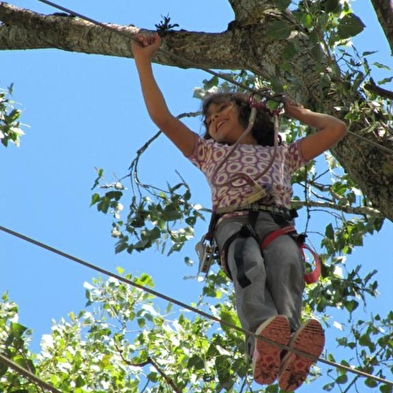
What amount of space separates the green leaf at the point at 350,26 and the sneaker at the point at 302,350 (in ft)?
3.72

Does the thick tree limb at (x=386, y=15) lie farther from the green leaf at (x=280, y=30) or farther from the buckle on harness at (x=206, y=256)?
the buckle on harness at (x=206, y=256)

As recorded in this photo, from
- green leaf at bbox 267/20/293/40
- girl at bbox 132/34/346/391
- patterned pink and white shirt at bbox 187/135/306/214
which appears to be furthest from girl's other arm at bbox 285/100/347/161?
green leaf at bbox 267/20/293/40

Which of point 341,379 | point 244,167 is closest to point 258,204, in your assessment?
point 244,167

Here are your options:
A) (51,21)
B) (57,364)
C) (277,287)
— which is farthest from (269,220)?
(57,364)

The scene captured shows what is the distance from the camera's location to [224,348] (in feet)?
19.8

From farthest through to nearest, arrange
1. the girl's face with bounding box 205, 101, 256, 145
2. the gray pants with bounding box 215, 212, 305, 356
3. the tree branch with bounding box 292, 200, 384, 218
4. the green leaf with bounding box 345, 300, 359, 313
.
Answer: the green leaf with bounding box 345, 300, 359, 313 → the tree branch with bounding box 292, 200, 384, 218 → the girl's face with bounding box 205, 101, 256, 145 → the gray pants with bounding box 215, 212, 305, 356

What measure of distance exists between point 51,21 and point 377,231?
7.11 ft

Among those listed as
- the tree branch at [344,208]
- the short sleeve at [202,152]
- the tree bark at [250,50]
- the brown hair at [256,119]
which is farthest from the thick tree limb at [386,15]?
the tree branch at [344,208]

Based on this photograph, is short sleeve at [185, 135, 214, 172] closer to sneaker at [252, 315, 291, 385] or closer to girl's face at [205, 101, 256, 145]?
girl's face at [205, 101, 256, 145]

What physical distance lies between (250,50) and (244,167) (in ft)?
3.31

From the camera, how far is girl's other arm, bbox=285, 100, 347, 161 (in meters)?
3.86

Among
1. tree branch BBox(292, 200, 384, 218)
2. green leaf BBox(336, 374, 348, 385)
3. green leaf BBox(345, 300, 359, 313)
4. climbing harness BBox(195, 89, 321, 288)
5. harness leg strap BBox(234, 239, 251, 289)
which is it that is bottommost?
harness leg strap BBox(234, 239, 251, 289)

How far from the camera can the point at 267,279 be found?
3602 mm

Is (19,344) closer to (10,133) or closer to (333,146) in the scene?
(333,146)
